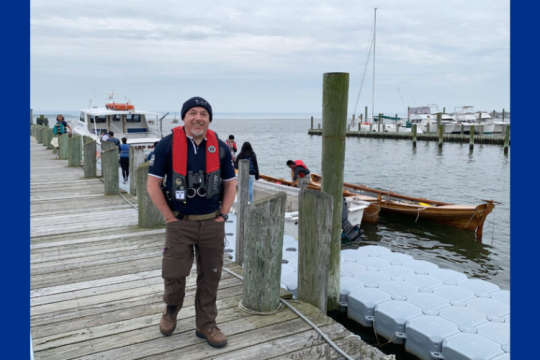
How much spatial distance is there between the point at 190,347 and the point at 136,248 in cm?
284

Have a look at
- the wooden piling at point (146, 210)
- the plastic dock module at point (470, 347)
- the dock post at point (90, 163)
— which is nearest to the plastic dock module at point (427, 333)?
the plastic dock module at point (470, 347)

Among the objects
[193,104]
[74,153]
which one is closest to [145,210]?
[193,104]

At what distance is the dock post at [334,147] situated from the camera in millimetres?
4887

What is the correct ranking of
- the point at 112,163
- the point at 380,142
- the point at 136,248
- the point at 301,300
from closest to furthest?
1. the point at 301,300
2. the point at 136,248
3. the point at 112,163
4. the point at 380,142

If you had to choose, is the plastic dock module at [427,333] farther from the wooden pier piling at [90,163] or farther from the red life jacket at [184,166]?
the wooden pier piling at [90,163]

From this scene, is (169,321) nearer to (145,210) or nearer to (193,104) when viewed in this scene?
(193,104)

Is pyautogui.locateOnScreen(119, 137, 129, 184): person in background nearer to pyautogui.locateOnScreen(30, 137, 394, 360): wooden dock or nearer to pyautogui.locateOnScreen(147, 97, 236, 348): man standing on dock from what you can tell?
pyautogui.locateOnScreen(30, 137, 394, 360): wooden dock

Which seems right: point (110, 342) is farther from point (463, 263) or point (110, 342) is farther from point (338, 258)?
point (463, 263)

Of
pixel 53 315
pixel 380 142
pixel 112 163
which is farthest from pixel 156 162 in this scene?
pixel 380 142

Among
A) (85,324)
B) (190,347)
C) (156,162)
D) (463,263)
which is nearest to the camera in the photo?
(156,162)

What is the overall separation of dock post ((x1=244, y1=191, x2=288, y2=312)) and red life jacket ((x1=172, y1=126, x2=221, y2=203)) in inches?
27.1

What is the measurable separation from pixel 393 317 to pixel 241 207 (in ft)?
7.20

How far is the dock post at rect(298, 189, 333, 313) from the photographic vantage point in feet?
13.8

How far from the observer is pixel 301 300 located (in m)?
4.38
